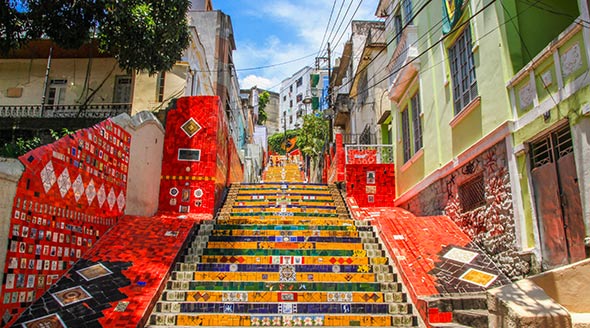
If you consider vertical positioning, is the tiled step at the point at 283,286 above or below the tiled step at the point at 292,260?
below

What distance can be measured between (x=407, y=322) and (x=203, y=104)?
8.40 metres

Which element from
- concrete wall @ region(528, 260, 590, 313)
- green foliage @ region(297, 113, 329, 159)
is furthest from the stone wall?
green foliage @ region(297, 113, 329, 159)

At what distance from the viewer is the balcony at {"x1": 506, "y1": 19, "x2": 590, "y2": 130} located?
18.1 feet

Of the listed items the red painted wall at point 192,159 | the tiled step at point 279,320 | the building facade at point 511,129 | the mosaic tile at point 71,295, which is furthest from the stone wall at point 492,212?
the mosaic tile at point 71,295

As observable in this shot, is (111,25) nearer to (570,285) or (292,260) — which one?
(292,260)

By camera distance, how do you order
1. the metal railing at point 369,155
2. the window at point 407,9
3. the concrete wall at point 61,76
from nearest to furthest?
the window at point 407,9
the metal railing at point 369,155
the concrete wall at point 61,76

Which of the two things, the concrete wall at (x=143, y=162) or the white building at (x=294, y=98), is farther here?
the white building at (x=294, y=98)

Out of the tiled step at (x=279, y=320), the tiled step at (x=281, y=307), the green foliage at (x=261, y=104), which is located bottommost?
the tiled step at (x=279, y=320)

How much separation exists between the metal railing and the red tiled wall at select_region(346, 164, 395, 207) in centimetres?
32

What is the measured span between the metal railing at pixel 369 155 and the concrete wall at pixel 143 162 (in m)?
6.35

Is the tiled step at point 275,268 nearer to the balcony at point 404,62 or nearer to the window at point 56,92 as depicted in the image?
the balcony at point 404,62

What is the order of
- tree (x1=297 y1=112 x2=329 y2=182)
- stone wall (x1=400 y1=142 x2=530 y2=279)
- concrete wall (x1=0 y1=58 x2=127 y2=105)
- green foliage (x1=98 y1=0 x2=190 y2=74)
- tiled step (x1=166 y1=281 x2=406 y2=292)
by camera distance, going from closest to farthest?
tiled step (x1=166 y1=281 x2=406 y2=292)
stone wall (x1=400 y1=142 x2=530 y2=279)
green foliage (x1=98 y1=0 x2=190 y2=74)
concrete wall (x1=0 y1=58 x2=127 y2=105)
tree (x1=297 y1=112 x2=329 y2=182)

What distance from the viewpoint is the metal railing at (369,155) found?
14.9 m

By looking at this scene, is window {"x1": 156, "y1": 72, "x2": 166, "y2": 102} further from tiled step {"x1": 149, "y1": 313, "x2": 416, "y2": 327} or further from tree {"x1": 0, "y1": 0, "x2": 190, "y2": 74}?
tiled step {"x1": 149, "y1": 313, "x2": 416, "y2": 327}
